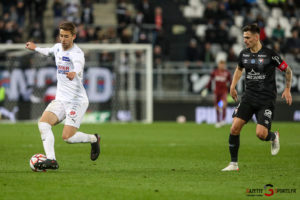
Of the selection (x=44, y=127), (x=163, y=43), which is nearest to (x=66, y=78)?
(x=44, y=127)

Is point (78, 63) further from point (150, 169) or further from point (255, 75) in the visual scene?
point (255, 75)

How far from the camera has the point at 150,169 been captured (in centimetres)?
Answer: 1091

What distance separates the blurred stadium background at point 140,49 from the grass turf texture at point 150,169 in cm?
624

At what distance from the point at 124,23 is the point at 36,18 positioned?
3.71 meters

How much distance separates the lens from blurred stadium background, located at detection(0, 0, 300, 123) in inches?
1009

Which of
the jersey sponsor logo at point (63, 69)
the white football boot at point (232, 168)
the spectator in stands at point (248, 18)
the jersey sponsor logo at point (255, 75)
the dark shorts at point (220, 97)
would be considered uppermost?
the jersey sponsor logo at point (63, 69)

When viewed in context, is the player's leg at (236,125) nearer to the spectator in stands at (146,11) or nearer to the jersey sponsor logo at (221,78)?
the jersey sponsor logo at (221,78)

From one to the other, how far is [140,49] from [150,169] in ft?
50.2

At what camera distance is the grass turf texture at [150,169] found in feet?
26.5

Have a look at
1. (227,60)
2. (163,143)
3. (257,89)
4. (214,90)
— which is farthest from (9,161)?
(227,60)

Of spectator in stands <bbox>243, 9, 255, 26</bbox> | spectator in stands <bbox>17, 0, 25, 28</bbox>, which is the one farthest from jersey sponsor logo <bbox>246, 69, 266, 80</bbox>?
spectator in stands <bbox>243, 9, 255, 26</bbox>

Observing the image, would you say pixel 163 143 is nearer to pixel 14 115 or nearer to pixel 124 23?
pixel 14 115

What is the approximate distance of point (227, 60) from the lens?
94.7ft

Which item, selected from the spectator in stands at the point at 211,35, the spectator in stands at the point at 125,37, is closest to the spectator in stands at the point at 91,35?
the spectator in stands at the point at 125,37
